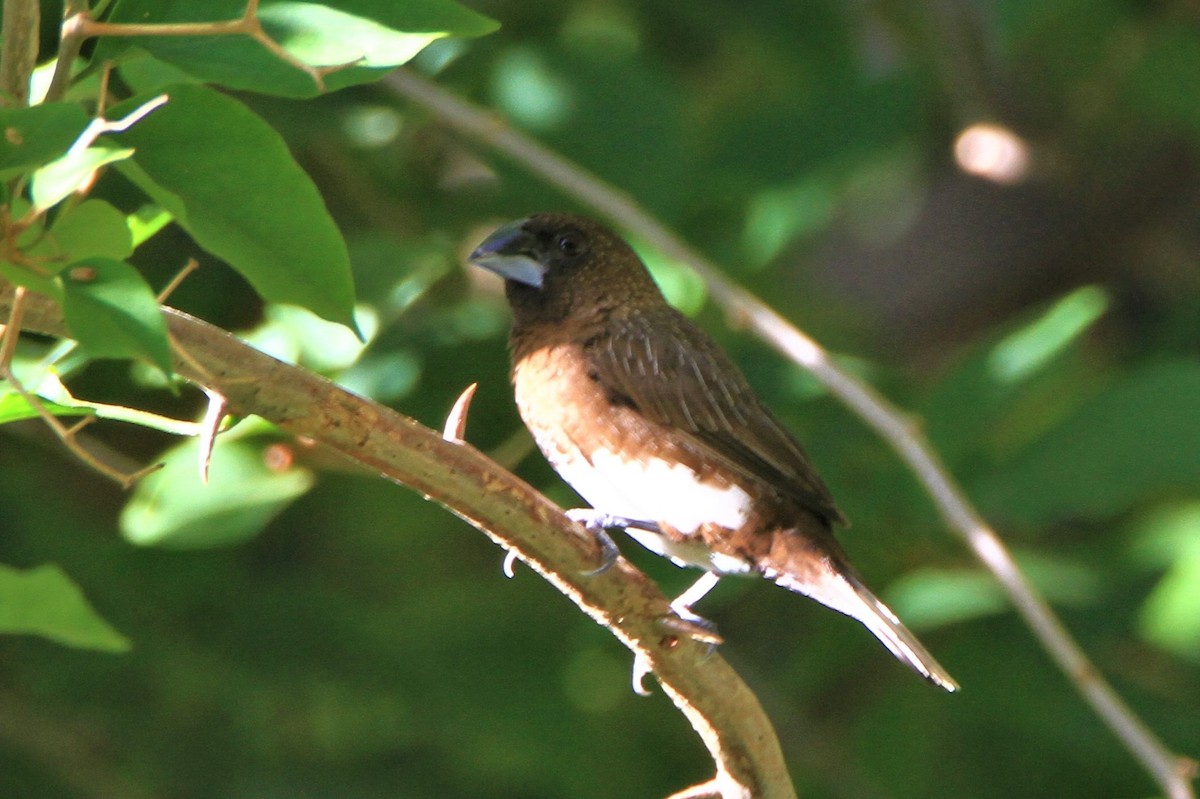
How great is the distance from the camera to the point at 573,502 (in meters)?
3.89

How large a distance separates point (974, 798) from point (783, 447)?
1.62 meters

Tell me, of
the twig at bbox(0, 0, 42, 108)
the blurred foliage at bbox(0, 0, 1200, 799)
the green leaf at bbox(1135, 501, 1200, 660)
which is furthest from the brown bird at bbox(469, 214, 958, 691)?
the twig at bbox(0, 0, 42, 108)

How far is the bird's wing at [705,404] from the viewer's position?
128 inches

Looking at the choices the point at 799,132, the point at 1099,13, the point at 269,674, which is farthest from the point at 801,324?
the point at 269,674

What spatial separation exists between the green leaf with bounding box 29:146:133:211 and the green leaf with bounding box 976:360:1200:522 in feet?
8.53

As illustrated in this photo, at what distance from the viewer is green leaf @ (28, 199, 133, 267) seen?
5.28 feet

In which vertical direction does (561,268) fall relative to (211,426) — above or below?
above

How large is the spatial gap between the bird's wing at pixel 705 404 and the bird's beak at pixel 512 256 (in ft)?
0.87

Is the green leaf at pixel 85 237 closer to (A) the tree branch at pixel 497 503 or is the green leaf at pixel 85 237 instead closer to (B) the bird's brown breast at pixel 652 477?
(A) the tree branch at pixel 497 503

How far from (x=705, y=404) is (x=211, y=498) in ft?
3.32

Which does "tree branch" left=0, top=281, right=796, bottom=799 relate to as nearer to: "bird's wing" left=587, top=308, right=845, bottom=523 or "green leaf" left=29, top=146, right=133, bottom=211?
"green leaf" left=29, top=146, right=133, bottom=211

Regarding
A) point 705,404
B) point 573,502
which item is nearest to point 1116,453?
point 705,404

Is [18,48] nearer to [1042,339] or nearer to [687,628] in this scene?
[687,628]

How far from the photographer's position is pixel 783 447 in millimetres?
3322
